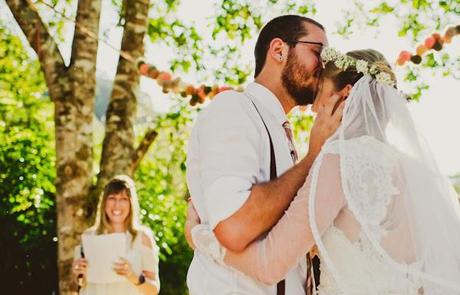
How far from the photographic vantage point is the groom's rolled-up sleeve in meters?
2.21

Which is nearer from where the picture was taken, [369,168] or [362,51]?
[369,168]

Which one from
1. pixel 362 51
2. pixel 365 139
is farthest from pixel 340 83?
pixel 365 139

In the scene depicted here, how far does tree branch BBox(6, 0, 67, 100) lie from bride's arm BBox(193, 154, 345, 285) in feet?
15.8

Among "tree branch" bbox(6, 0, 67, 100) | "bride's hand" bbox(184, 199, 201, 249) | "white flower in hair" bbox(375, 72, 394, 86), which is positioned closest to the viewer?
"white flower in hair" bbox(375, 72, 394, 86)

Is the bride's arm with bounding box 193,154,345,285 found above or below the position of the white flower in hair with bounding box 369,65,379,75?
below

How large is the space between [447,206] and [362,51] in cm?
68

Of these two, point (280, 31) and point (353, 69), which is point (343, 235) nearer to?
point (353, 69)

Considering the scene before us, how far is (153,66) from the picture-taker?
21.5 feet

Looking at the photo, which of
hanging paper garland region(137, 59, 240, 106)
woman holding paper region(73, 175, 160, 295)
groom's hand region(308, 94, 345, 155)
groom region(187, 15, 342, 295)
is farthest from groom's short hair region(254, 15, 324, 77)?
hanging paper garland region(137, 59, 240, 106)

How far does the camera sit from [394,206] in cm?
229

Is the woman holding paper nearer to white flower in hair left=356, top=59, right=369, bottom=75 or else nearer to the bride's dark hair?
the bride's dark hair

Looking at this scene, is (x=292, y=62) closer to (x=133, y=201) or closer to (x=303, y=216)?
(x=303, y=216)

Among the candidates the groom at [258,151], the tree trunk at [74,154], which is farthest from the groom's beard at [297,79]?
the tree trunk at [74,154]

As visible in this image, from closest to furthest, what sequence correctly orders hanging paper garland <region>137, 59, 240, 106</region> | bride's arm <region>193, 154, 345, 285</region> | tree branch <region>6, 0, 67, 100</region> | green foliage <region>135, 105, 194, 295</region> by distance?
1. bride's arm <region>193, 154, 345, 285</region>
2. hanging paper garland <region>137, 59, 240, 106</region>
3. tree branch <region>6, 0, 67, 100</region>
4. green foliage <region>135, 105, 194, 295</region>
